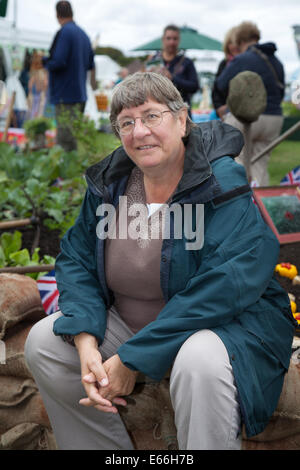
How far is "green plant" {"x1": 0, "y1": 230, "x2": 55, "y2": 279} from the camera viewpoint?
9.73ft

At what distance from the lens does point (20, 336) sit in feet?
7.41

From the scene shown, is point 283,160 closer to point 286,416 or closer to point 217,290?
point 286,416

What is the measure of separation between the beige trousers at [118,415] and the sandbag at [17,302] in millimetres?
311

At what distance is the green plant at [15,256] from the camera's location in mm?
2965

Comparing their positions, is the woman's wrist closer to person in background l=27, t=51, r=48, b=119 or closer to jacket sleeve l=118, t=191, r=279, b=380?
jacket sleeve l=118, t=191, r=279, b=380

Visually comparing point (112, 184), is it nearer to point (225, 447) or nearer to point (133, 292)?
point (133, 292)

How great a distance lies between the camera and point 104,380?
5.56ft

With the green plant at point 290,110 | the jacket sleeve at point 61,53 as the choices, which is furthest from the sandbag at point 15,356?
the green plant at point 290,110

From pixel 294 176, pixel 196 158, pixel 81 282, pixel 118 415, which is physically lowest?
pixel 118 415

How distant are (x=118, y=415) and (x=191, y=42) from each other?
1219 cm

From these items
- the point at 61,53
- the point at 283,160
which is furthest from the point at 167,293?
the point at 283,160

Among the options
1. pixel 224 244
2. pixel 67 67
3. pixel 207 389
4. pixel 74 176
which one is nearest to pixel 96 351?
A: pixel 207 389

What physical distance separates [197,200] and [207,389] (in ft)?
2.01

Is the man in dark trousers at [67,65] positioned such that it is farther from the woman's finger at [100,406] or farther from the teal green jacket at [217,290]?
the woman's finger at [100,406]
